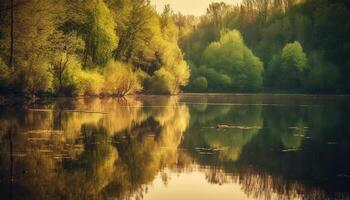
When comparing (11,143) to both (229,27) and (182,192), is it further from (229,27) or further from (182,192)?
(229,27)

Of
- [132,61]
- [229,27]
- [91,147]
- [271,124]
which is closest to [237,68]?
[229,27]

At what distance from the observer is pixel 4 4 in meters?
45.3

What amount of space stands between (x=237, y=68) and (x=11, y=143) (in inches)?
3236

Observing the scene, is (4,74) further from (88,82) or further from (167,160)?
(167,160)

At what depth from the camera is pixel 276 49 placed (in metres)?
105

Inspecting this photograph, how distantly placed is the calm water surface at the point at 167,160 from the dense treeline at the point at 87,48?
1665cm

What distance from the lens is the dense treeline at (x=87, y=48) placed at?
45281mm

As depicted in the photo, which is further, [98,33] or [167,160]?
[98,33]

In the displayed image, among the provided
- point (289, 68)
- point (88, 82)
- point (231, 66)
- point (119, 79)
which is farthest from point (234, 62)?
point (88, 82)

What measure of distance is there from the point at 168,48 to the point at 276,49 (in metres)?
37.3

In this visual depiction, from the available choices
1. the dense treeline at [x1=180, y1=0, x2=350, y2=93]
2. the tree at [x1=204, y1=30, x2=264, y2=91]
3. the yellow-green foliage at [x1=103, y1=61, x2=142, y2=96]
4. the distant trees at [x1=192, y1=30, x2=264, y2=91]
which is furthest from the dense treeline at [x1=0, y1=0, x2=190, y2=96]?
the dense treeline at [x1=180, y1=0, x2=350, y2=93]

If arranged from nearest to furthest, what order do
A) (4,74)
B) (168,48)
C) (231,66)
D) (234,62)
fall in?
(4,74)
(168,48)
(231,66)
(234,62)

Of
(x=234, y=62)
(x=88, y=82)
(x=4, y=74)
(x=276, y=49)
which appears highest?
(x=276, y=49)

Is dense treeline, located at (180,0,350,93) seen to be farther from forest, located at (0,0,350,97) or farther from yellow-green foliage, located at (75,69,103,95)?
yellow-green foliage, located at (75,69,103,95)
